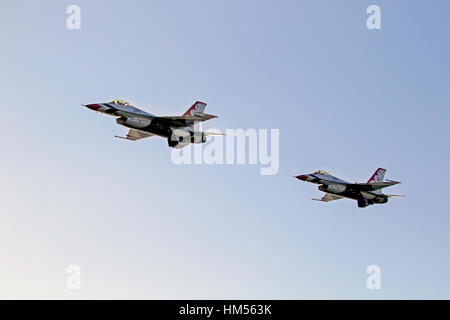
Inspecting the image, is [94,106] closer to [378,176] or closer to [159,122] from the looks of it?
[159,122]

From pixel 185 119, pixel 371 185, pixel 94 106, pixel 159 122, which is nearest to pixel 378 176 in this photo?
pixel 371 185

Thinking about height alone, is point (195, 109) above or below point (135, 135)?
above

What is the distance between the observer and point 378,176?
95.3m

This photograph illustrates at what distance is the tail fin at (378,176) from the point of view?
94.8 meters

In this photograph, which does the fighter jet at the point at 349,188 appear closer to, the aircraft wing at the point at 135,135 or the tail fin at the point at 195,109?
→ the tail fin at the point at 195,109

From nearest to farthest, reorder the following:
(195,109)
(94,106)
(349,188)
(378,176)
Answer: (94,106), (195,109), (349,188), (378,176)

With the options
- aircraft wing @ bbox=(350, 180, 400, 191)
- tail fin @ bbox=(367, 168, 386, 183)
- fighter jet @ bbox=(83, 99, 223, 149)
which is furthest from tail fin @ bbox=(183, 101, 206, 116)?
tail fin @ bbox=(367, 168, 386, 183)

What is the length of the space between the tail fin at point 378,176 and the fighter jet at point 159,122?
2790 cm

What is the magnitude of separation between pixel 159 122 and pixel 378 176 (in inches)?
1387

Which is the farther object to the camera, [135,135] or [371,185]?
[371,185]
